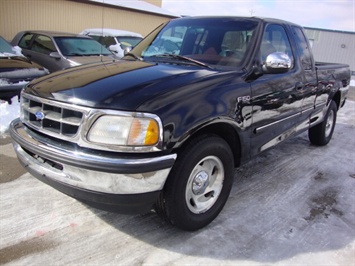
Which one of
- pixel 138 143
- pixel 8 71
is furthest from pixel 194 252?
pixel 8 71

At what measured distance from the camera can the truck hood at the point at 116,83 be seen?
2.45 meters

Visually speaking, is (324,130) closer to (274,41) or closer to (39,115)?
(274,41)

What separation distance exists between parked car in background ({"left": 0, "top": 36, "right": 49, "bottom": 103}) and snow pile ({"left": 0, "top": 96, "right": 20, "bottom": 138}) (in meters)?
0.11

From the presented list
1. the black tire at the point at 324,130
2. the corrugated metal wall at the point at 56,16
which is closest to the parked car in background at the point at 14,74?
the black tire at the point at 324,130

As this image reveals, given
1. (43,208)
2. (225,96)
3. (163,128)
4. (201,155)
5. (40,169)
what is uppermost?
(225,96)

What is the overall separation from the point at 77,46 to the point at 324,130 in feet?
22.2

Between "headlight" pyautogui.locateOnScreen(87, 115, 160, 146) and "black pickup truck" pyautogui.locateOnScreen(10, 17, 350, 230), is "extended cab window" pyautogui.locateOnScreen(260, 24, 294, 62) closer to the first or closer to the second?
"black pickup truck" pyautogui.locateOnScreen(10, 17, 350, 230)

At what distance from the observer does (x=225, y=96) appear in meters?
2.95

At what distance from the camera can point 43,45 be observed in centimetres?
912

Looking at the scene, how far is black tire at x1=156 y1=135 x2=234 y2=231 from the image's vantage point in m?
2.65

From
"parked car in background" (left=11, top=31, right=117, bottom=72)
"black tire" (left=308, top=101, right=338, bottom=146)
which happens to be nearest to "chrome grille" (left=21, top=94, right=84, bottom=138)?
"black tire" (left=308, top=101, right=338, bottom=146)

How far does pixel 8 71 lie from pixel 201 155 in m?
4.70

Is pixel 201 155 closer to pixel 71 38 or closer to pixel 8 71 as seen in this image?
pixel 8 71

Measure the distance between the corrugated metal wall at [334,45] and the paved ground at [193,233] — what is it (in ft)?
82.9
